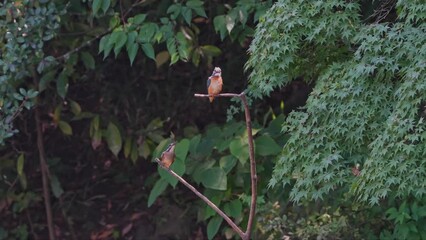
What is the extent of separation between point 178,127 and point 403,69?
8.95 feet

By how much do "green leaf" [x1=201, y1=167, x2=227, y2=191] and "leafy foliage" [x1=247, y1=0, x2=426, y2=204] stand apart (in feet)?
3.12

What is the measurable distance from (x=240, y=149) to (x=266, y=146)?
0.45 ft

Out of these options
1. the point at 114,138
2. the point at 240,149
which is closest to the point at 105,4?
the point at 240,149

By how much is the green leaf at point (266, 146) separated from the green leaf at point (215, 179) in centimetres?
22

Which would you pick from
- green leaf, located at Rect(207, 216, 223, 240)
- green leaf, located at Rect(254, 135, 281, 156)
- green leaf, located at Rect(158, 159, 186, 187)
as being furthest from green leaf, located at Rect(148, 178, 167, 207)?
green leaf, located at Rect(254, 135, 281, 156)

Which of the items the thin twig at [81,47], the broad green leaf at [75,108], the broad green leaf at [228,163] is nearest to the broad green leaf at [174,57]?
the thin twig at [81,47]

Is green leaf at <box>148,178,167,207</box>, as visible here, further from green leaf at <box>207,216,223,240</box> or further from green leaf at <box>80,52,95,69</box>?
green leaf at <box>80,52,95,69</box>

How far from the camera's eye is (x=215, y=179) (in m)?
4.61

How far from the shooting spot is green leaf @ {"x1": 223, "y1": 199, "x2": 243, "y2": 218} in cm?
465

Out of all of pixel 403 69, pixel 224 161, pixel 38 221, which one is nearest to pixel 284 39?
pixel 403 69

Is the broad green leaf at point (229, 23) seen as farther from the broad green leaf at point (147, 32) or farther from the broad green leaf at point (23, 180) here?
the broad green leaf at point (23, 180)

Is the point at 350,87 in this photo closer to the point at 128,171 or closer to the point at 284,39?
the point at 284,39

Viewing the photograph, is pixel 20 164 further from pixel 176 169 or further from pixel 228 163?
pixel 228 163

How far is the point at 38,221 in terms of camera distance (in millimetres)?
6066
